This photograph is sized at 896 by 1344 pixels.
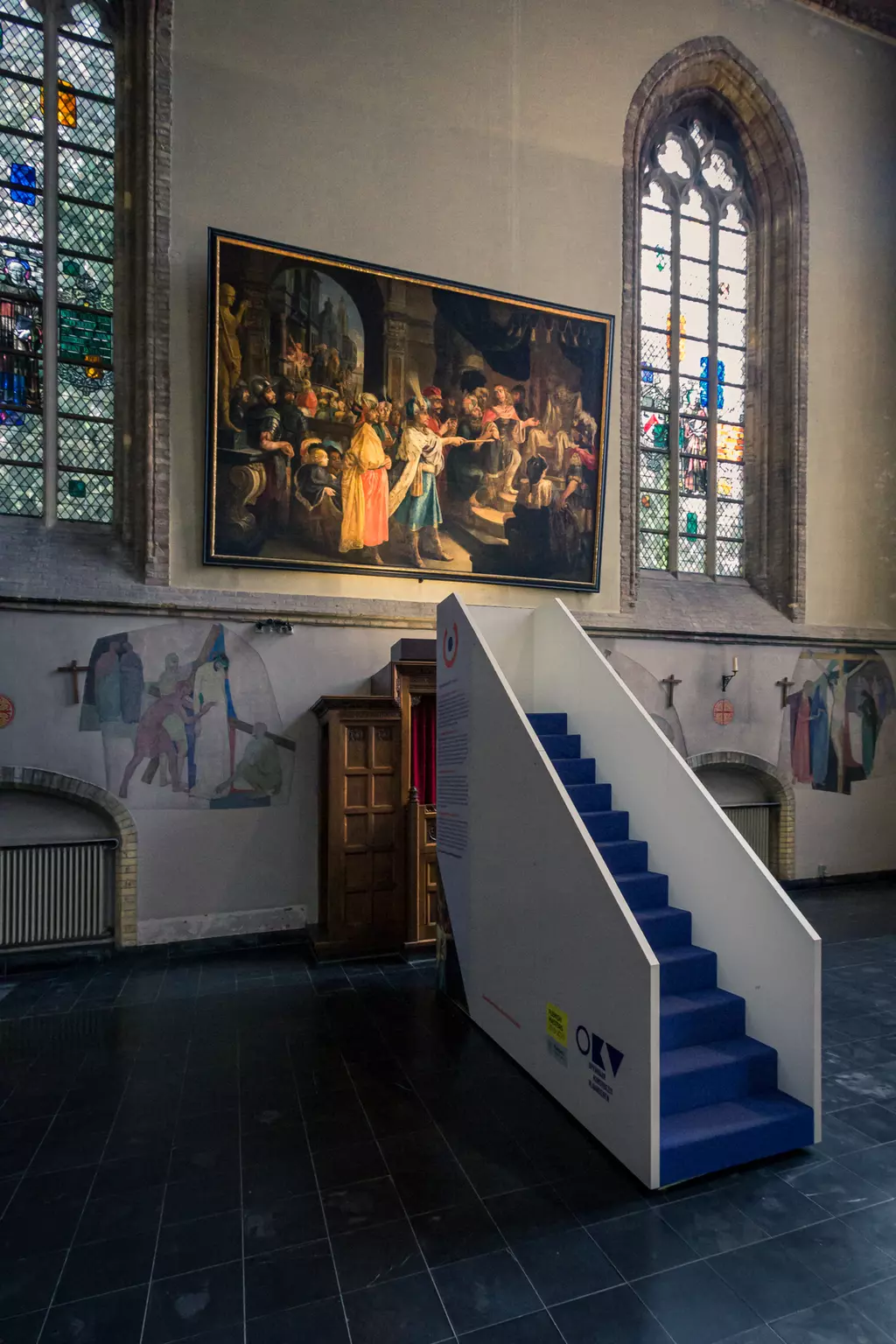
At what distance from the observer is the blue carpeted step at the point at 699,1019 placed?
3891 mm

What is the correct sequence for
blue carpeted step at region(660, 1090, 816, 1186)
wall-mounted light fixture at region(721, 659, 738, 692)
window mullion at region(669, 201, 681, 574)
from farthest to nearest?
1. window mullion at region(669, 201, 681, 574)
2. wall-mounted light fixture at region(721, 659, 738, 692)
3. blue carpeted step at region(660, 1090, 816, 1186)

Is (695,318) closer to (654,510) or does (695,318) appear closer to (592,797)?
(654,510)

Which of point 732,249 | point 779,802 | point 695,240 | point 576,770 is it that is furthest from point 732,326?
point 576,770

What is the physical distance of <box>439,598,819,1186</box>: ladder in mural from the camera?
350 cm

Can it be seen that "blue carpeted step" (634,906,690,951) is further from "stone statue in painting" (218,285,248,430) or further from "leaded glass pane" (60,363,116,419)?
"leaded glass pane" (60,363,116,419)

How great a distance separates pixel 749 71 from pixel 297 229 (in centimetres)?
681

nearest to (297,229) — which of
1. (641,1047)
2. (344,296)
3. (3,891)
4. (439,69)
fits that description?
(344,296)

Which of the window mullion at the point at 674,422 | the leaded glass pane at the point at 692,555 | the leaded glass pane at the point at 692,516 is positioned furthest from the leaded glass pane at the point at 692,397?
the leaded glass pane at the point at 692,555

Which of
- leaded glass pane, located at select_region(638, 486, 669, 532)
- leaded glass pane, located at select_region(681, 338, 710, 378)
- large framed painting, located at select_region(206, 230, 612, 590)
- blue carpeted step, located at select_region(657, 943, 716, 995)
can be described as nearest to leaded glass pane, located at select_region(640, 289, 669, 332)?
leaded glass pane, located at select_region(681, 338, 710, 378)

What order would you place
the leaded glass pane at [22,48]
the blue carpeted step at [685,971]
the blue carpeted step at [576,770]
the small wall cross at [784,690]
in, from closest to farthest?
the blue carpeted step at [685,971]
the blue carpeted step at [576,770]
the leaded glass pane at [22,48]
the small wall cross at [784,690]

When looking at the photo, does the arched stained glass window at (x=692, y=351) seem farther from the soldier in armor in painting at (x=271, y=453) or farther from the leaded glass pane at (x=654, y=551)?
the soldier in armor in painting at (x=271, y=453)

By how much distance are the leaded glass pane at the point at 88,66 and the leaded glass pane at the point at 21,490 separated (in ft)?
12.5

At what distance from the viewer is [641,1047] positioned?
3334mm

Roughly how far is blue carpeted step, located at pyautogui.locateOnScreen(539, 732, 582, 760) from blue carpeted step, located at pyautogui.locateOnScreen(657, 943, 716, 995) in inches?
66.9
